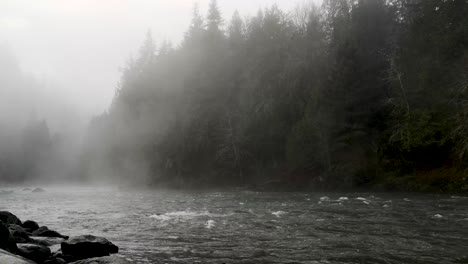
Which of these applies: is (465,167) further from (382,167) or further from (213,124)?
(213,124)

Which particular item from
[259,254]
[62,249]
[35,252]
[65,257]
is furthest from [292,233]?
[35,252]

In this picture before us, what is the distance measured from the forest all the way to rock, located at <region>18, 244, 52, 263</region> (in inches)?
1002

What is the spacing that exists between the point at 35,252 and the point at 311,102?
37.5 meters

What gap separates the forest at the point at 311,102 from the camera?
125 feet

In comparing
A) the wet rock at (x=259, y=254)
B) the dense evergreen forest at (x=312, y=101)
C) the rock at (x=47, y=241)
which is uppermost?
the dense evergreen forest at (x=312, y=101)

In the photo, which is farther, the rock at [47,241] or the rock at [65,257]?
the rock at [47,241]

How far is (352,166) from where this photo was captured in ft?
136

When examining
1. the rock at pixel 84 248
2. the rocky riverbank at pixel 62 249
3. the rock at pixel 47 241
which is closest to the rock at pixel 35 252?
the rocky riverbank at pixel 62 249

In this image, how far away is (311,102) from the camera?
149 feet

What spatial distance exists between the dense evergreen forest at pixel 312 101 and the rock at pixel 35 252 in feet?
78.8

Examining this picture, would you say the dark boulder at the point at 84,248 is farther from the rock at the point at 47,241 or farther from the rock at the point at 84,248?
the rock at the point at 47,241

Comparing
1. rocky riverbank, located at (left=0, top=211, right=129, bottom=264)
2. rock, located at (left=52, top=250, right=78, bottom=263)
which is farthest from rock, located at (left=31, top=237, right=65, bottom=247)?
rock, located at (left=52, top=250, right=78, bottom=263)

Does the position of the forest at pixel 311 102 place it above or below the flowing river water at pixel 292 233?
above

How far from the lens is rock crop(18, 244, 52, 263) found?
11.5 metres
